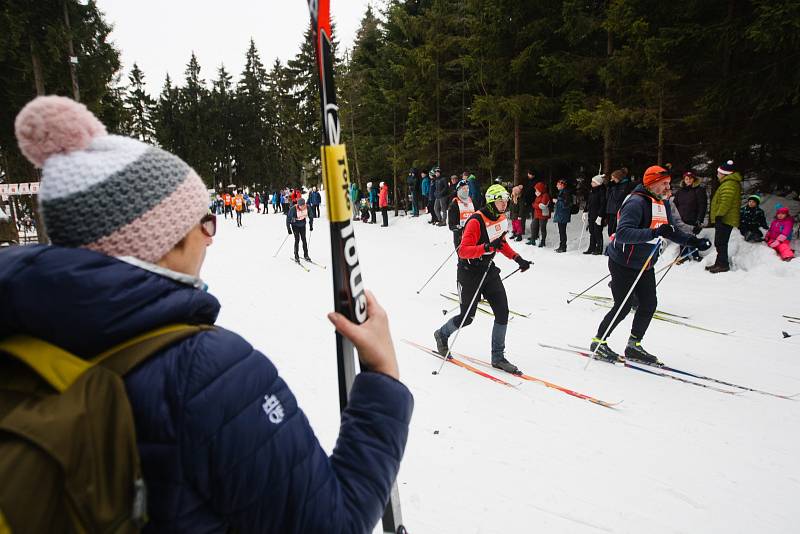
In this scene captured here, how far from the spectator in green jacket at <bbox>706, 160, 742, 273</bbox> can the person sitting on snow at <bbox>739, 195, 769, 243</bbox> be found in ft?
1.73

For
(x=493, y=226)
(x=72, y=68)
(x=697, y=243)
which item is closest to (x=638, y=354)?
(x=697, y=243)

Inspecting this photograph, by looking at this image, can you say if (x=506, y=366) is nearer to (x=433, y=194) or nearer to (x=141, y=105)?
(x=433, y=194)

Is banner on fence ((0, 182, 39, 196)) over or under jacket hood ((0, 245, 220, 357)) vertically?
over

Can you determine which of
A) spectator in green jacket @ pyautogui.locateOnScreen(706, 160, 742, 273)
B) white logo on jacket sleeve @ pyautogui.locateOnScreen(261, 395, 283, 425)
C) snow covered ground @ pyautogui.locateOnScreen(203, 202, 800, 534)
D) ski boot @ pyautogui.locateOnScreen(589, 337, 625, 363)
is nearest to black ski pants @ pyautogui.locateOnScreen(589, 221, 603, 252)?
spectator in green jacket @ pyautogui.locateOnScreen(706, 160, 742, 273)

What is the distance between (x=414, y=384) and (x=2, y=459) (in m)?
4.48

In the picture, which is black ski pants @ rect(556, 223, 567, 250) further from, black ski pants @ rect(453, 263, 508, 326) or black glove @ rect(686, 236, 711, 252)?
black ski pants @ rect(453, 263, 508, 326)

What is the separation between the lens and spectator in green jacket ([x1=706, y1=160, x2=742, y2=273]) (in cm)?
905

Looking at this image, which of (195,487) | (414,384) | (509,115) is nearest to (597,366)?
(414,384)

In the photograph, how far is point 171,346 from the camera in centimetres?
82

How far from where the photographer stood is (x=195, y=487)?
0.81 m

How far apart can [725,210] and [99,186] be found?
35.7 ft

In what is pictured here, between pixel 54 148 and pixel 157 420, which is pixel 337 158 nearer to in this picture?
pixel 54 148

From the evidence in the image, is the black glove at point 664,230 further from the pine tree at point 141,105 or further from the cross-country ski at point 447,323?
the pine tree at point 141,105

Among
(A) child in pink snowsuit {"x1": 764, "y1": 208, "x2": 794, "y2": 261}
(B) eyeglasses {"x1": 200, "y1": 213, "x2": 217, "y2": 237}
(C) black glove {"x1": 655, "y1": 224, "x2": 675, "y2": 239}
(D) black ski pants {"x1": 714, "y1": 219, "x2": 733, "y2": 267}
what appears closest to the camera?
(B) eyeglasses {"x1": 200, "y1": 213, "x2": 217, "y2": 237}
